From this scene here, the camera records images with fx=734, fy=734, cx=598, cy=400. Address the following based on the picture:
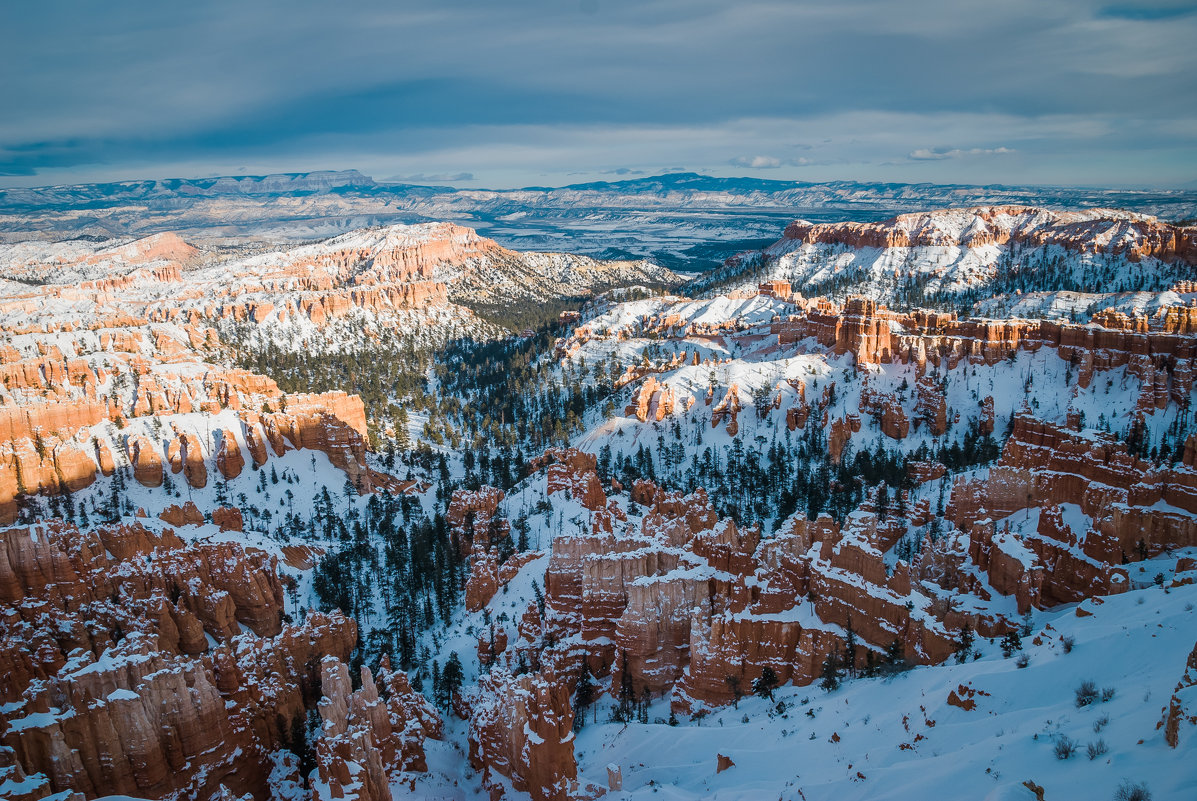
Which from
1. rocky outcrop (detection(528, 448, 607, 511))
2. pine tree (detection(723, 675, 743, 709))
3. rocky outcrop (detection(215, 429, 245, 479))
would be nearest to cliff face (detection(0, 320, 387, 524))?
rocky outcrop (detection(215, 429, 245, 479))

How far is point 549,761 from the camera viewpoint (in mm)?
26797

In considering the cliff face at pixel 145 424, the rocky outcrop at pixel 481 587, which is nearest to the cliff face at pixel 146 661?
the rocky outcrop at pixel 481 587

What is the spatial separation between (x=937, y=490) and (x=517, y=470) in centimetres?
4560

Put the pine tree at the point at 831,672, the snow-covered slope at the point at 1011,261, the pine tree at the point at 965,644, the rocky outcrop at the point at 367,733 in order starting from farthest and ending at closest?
the snow-covered slope at the point at 1011,261 < the pine tree at the point at 831,672 < the pine tree at the point at 965,644 < the rocky outcrop at the point at 367,733

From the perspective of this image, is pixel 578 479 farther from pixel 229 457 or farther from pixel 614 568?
pixel 229 457

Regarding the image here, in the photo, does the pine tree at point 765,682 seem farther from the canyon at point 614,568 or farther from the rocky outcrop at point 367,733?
the rocky outcrop at point 367,733

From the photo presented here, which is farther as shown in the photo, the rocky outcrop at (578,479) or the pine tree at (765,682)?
the rocky outcrop at (578,479)

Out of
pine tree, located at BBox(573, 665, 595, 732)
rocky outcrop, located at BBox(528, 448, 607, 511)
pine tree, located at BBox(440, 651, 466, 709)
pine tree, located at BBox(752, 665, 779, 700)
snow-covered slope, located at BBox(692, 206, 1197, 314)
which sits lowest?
pine tree, located at BBox(440, 651, 466, 709)

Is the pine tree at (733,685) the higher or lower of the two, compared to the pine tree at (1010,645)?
lower

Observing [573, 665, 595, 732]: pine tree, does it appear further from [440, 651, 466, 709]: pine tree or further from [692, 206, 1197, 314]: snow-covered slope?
[692, 206, 1197, 314]: snow-covered slope

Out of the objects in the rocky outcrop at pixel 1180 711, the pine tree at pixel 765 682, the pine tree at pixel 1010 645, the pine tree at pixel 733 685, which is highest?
the rocky outcrop at pixel 1180 711

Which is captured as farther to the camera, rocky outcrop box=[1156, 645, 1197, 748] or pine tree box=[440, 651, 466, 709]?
pine tree box=[440, 651, 466, 709]

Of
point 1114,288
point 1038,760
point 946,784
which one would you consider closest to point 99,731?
point 946,784

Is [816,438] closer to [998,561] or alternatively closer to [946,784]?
[998,561]
